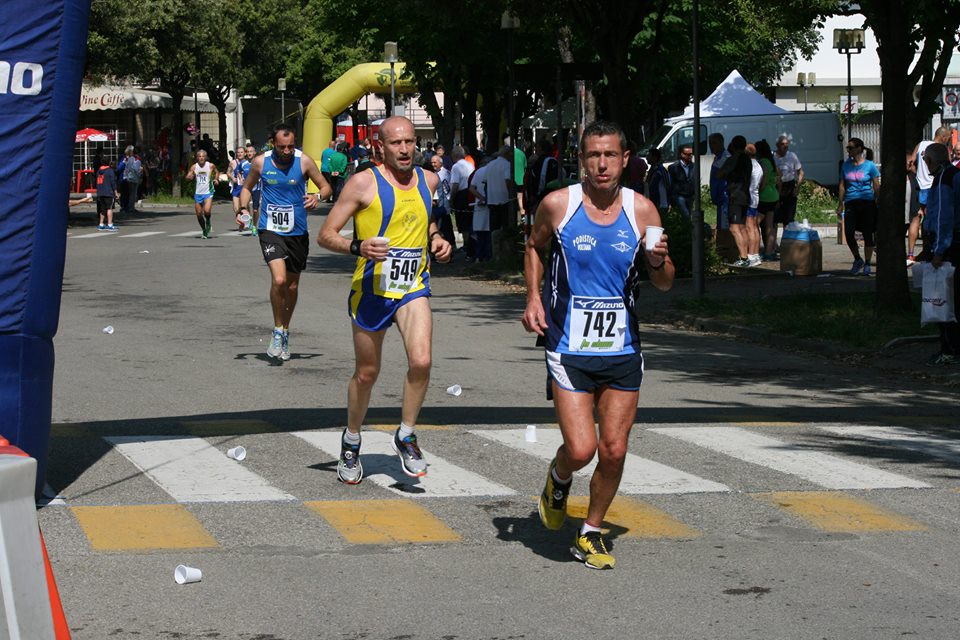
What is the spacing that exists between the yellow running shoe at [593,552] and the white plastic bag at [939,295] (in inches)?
294

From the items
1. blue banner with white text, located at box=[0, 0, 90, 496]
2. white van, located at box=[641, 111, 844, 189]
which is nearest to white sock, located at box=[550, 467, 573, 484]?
blue banner with white text, located at box=[0, 0, 90, 496]

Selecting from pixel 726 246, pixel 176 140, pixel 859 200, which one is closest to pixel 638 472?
pixel 859 200

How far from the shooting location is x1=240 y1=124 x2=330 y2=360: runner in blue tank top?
14.0 m

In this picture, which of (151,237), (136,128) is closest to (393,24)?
(151,237)

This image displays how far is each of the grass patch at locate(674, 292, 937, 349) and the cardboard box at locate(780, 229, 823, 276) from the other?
313cm

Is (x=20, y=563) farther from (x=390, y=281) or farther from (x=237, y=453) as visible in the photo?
(x=237, y=453)

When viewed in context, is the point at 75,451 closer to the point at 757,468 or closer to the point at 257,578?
the point at 257,578

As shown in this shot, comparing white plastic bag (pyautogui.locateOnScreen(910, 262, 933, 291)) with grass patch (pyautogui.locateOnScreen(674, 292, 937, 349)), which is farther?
grass patch (pyautogui.locateOnScreen(674, 292, 937, 349))

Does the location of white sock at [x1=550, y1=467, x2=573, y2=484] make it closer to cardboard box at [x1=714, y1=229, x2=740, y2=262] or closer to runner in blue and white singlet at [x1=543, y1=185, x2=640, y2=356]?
runner in blue and white singlet at [x1=543, y1=185, x2=640, y2=356]

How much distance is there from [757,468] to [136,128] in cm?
5582

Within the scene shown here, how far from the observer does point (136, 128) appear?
62219mm

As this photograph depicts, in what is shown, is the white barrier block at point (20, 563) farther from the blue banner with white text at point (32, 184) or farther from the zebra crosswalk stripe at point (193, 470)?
the zebra crosswalk stripe at point (193, 470)

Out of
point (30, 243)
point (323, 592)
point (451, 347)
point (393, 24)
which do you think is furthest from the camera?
point (393, 24)

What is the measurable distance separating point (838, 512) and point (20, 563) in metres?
5.80
